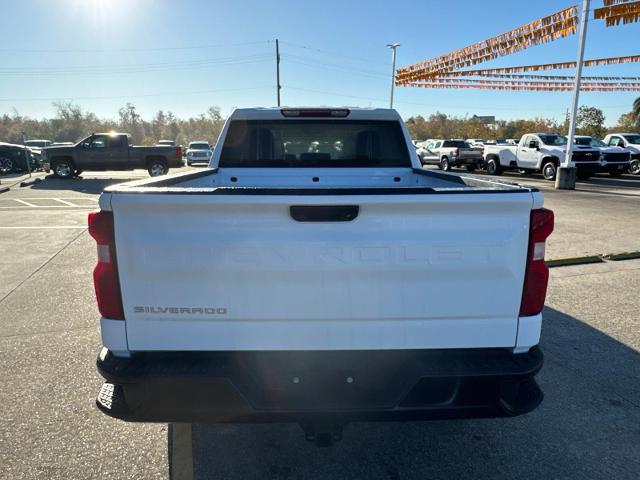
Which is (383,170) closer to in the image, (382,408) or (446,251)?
(446,251)

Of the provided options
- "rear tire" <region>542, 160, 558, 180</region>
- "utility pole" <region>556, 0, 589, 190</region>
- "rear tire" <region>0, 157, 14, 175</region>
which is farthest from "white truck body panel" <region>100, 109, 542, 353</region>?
"rear tire" <region>0, 157, 14, 175</region>

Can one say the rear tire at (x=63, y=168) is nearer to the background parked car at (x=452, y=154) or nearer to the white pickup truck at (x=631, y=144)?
the background parked car at (x=452, y=154)

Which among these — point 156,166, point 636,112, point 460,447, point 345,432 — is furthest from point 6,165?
point 636,112

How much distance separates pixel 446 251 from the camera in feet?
6.22

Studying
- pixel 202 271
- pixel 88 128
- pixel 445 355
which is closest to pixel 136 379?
pixel 202 271

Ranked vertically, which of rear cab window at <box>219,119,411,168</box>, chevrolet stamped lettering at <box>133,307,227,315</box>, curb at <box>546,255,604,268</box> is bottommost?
curb at <box>546,255,604,268</box>

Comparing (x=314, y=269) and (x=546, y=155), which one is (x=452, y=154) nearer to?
(x=546, y=155)

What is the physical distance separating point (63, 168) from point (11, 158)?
6069mm

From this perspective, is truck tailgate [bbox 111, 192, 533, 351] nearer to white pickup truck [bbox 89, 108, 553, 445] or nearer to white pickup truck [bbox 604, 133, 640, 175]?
white pickup truck [bbox 89, 108, 553, 445]

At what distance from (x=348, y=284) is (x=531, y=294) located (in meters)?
0.86

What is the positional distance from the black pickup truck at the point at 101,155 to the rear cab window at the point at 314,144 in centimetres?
1841

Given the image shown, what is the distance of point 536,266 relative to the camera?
1.98 metres

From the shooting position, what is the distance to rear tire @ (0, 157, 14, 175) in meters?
23.6

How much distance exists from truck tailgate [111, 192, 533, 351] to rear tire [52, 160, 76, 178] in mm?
21989
